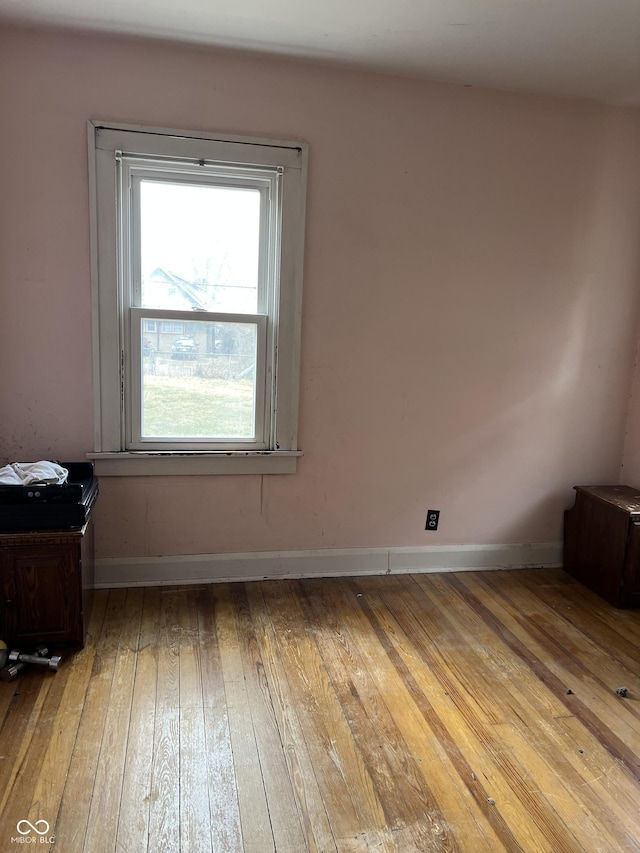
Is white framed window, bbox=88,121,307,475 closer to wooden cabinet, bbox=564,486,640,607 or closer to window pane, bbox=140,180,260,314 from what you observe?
window pane, bbox=140,180,260,314

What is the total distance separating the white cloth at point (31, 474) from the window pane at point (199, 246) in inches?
35.1

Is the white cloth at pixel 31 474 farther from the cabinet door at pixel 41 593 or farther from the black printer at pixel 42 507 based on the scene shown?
the cabinet door at pixel 41 593

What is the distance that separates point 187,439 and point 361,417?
0.91 m

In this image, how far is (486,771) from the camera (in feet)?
6.20

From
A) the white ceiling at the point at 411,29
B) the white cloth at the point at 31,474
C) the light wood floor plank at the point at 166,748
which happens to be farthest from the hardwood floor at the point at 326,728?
the white ceiling at the point at 411,29

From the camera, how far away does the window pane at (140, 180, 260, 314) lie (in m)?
2.79

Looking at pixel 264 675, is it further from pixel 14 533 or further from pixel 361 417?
pixel 361 417

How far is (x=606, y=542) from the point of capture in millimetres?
3135

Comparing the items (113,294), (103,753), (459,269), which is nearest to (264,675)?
(103,753)

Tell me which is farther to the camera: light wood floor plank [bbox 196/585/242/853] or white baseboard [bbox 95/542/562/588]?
white baseboard [bbox 95/542/562/588]

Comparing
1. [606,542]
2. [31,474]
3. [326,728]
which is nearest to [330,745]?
[326,728]

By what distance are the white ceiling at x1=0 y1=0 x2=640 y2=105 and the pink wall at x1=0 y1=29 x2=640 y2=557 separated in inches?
5.4
